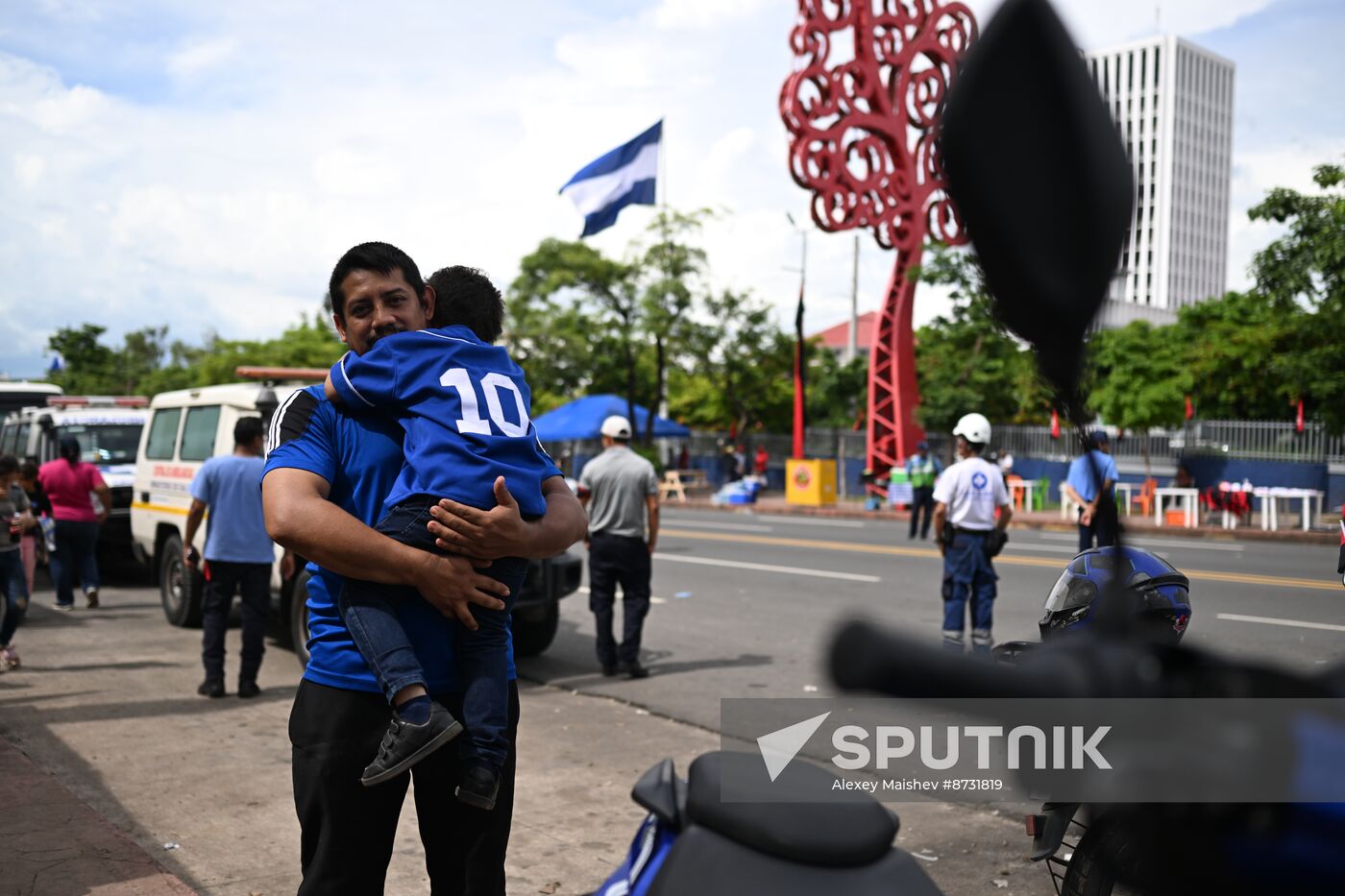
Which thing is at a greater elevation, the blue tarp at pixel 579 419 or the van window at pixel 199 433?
the blue tarp at pixel 579 419

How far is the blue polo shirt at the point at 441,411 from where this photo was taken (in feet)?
7.97

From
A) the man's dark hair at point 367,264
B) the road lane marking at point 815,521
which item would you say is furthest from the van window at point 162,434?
the road lane marking at point 815,521

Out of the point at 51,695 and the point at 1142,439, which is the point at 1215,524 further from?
the point at 51,695

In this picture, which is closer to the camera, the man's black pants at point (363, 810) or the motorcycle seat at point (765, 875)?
the motorcycle seat at point (765, 875)

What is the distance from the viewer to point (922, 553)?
51.9ft

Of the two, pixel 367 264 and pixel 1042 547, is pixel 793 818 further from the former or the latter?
pixel 1042 547

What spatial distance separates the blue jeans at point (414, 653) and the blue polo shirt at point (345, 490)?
1.5 inches

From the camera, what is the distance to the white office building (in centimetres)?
81

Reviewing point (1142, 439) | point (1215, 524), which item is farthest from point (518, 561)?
point (1142, 439)

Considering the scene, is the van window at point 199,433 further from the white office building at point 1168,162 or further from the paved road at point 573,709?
the white office building at point 1168,162

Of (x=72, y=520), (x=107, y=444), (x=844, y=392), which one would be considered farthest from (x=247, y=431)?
(x=844, y=392)

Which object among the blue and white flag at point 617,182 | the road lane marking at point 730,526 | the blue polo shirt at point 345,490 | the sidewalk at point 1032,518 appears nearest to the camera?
the blue polo shirt at point 345,490

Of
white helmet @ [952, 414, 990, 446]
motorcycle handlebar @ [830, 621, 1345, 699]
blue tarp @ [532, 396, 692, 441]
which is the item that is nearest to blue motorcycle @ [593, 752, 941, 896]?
motorcycle handlebar @ [830, 621, 1345, 699]

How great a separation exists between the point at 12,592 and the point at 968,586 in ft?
20.7
